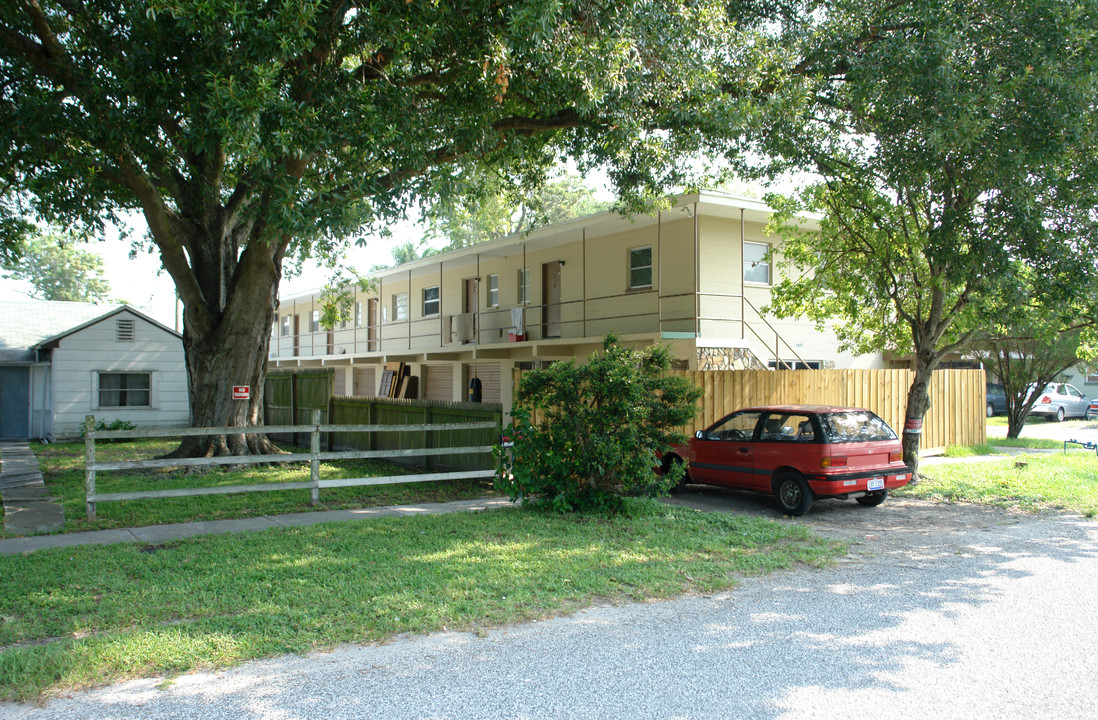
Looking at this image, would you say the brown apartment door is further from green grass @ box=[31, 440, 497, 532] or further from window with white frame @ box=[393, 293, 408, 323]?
window with white frame @ box=[393, 293, 408, 323]

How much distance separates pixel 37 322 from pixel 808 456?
80.3 feet

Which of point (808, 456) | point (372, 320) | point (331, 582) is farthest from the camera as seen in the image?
point (372, 320)

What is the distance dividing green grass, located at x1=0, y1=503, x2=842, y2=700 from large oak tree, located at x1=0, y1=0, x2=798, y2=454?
411cm

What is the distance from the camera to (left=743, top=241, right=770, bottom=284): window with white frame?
18016mm

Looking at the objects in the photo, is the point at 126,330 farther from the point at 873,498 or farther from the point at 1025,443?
the point at 1025,443

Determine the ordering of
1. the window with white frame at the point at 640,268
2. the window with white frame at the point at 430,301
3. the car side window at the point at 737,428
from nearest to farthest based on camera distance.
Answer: the car side window at the point at 737,428, the window with white frame at the point at 640,268, the window with white frame at the point at 430,301

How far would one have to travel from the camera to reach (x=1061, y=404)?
33.0 metres

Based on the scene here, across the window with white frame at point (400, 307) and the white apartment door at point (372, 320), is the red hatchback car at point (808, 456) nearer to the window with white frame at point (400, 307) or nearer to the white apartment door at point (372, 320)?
the window with white frame at point (400, 307)

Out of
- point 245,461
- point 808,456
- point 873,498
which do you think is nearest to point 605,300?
point 873,498

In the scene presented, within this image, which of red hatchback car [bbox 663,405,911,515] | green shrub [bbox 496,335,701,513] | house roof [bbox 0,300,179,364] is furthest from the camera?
house roof [bbox 0,300,179,364]

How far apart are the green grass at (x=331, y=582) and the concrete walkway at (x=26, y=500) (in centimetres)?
175

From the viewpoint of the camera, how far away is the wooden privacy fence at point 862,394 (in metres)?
14.1

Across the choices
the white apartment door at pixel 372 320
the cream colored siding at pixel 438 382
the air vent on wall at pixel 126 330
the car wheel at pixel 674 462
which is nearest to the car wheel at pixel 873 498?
the car wheel at pixel 674 462

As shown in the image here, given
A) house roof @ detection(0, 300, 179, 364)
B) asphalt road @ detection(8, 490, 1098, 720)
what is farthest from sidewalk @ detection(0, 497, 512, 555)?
house roof @ detection(0, 300, 179, 364)
